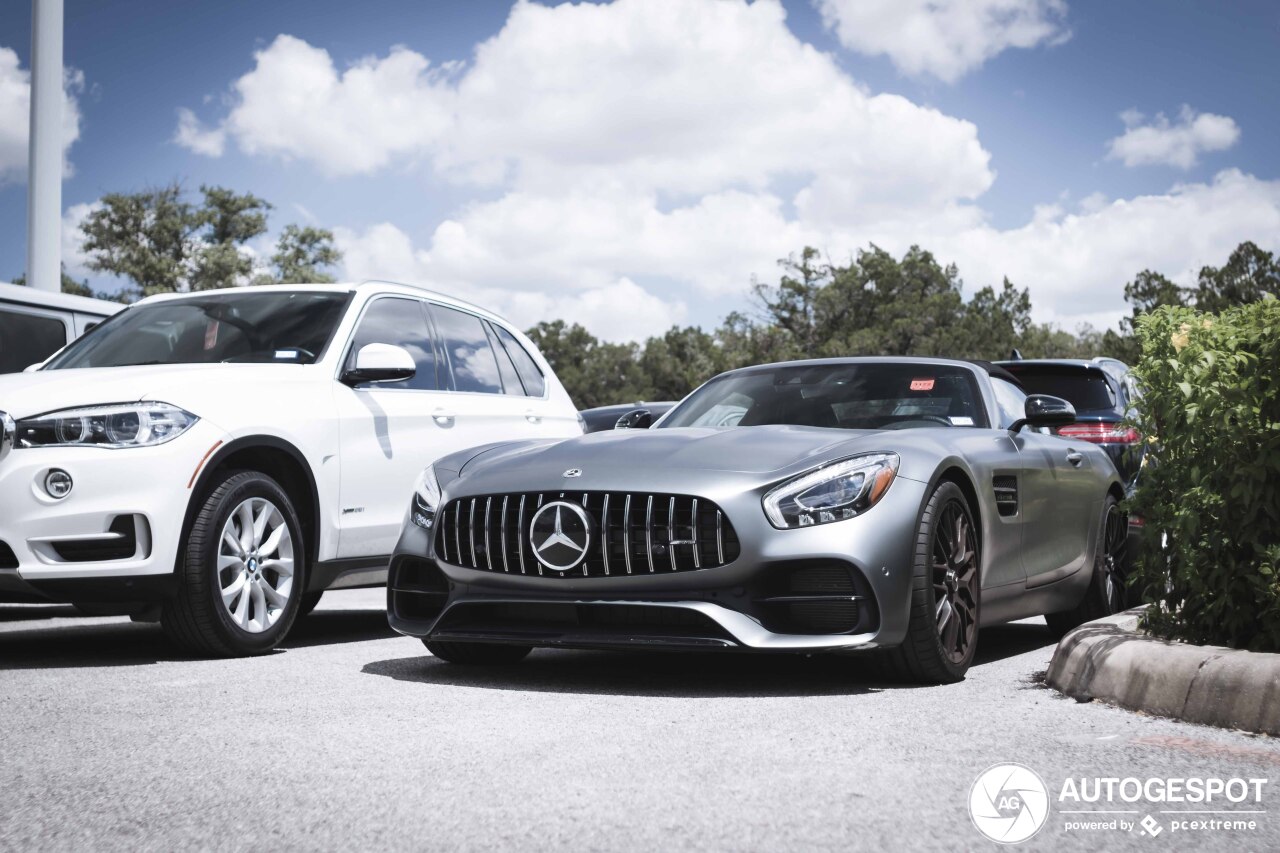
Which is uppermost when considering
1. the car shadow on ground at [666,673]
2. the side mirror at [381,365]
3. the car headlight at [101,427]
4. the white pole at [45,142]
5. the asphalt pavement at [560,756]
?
the white pole at [45,142]

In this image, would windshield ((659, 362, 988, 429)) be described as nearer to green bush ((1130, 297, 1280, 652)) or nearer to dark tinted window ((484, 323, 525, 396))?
green bush ((1130, 297, 1280, 652))

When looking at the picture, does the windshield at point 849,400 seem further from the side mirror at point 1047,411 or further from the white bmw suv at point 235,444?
the white bmw suv at point 235,444

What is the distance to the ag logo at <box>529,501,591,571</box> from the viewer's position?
5137 mm

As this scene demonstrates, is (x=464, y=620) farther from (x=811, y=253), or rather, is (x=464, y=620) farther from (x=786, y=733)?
(x=811, y=253)

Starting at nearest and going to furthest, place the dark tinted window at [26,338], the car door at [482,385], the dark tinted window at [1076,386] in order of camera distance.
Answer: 1. the car door at [482,385]
2. the dark tinted window at [26,338]
3. the dark tinted window at [1076,386]

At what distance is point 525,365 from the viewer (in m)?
9.02

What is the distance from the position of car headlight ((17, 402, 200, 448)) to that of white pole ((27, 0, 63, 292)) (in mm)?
12707

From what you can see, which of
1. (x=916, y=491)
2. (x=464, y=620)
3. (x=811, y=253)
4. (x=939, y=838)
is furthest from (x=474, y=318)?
(x=811, y=253)

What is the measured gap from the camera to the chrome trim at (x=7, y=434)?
5.89m

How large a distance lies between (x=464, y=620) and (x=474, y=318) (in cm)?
352

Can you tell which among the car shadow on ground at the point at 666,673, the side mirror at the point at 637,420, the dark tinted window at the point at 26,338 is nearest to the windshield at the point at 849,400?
the side mirror at the point at 637,420

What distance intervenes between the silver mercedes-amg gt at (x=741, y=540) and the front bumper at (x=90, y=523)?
106 cm

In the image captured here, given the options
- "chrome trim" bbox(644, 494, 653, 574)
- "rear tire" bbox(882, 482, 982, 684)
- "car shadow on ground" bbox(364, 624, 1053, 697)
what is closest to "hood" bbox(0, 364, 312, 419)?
"car shadow on ground" bbox(364, 624, 1053, 697)

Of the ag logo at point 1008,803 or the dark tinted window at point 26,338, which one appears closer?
the ag logo at point 1008,803
